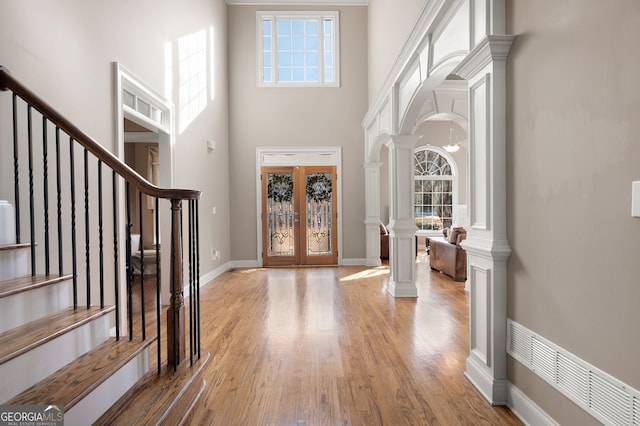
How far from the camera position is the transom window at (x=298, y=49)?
25.8 ft

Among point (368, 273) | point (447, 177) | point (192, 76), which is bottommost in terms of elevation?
point (368, 273)

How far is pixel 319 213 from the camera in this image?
797 centimetres

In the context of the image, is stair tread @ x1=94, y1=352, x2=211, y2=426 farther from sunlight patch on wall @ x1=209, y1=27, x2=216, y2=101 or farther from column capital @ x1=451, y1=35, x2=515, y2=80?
sunlight patch on wall @ x1=209, y1=27, x2=216, y2=101

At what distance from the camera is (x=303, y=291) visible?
5.45m

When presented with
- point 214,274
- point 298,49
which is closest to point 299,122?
point 298,49

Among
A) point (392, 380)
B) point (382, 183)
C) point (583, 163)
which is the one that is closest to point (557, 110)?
point (583, 163)

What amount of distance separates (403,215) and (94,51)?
3818mm

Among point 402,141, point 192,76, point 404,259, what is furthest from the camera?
point 192,76

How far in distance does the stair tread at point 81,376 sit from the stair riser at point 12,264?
0.62 m

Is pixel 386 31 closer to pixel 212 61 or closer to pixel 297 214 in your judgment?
pixel 212 61

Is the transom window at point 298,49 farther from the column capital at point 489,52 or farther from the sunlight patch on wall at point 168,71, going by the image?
the column capital at point 489,52

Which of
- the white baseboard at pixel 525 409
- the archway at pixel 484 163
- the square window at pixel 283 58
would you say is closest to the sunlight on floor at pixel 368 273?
the archway at pixel 484 163

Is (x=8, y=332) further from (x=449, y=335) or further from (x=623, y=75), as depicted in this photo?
(x=449, y=335)

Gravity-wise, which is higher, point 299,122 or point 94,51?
point 299,122
